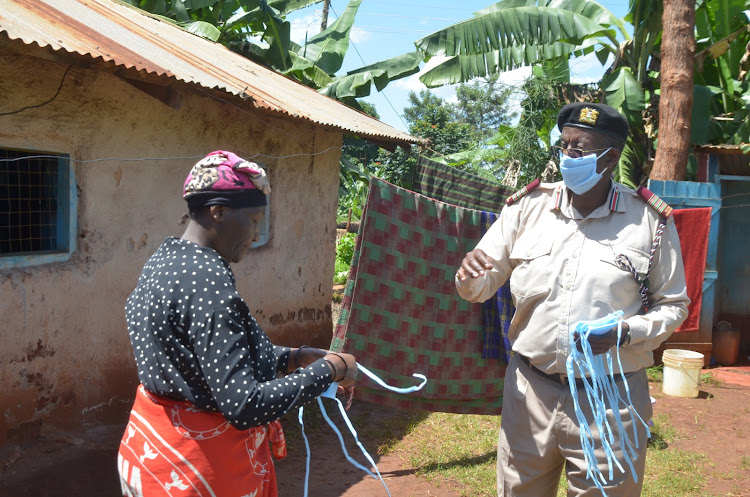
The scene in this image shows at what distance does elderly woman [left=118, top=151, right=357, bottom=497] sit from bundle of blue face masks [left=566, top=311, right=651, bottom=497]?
3.23 ft

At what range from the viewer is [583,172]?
2572mm

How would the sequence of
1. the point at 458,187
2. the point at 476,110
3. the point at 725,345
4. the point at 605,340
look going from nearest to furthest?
the point at 605,340 < the point at 458,187 < the point at 725,345 < the point at 476,110

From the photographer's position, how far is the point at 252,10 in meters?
8.88

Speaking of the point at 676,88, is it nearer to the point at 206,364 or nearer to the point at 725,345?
the point at 725,345

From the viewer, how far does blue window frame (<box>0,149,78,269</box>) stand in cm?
427

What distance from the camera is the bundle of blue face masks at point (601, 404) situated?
2.39 metres

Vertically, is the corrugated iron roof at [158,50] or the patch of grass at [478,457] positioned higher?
the corrugated iron roof at [158,50]

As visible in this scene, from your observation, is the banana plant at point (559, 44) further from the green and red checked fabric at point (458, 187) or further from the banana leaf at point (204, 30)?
the green and red checked fabric at point (458, 187)

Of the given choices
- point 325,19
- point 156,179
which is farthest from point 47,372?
point 325,19

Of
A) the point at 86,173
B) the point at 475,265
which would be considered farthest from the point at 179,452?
the point at 86,173

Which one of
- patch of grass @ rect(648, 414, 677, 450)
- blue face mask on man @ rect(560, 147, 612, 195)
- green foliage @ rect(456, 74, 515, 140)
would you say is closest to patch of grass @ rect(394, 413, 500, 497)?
patch of grass @ rect(648, 414, 677, 450)

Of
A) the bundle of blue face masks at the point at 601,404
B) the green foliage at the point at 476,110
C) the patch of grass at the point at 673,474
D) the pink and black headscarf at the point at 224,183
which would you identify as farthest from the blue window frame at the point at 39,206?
the green foliage at the point at 476,110

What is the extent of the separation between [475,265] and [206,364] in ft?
4.12

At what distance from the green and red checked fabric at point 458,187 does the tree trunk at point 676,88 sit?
3655 millimetres
